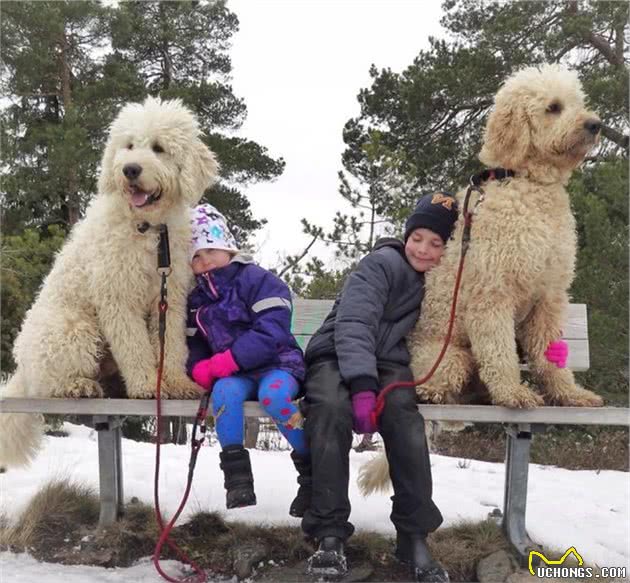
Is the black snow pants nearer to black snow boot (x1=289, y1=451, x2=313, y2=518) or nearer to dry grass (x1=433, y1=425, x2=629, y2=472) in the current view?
black snow boot (x1=289, y1=451, x2=313, y2=518)

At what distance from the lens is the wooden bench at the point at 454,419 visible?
3.04m

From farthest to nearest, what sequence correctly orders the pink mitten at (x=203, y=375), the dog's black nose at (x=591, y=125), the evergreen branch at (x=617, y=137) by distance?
the evergreen branch at (x=617, y=137)
the pink mitten at (x=203, y=375)
the dog's black nose at (x=591, y=125)

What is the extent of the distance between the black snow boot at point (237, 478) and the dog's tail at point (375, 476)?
28.2 inches

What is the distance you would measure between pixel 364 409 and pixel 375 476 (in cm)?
69

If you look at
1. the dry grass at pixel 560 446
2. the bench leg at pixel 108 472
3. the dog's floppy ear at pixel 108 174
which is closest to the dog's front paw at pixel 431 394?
the bench leg at pixel 108 472

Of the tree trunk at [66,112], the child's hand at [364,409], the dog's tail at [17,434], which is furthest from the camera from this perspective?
the tree trunk at [66,112]

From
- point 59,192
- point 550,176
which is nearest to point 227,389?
point 550,176

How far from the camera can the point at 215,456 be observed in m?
5.00

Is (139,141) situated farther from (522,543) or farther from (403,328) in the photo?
(522,543)

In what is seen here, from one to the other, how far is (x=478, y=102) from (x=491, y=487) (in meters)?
8.36

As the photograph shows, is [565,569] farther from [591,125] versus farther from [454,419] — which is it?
[591,125]

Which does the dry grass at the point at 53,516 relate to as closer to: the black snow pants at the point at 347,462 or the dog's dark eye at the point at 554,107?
the black snow pants at the point at 347,462

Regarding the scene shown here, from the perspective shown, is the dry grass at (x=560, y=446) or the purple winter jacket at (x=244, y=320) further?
the dry grass at (x=560, y=446)

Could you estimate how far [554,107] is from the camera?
3.11 meters
